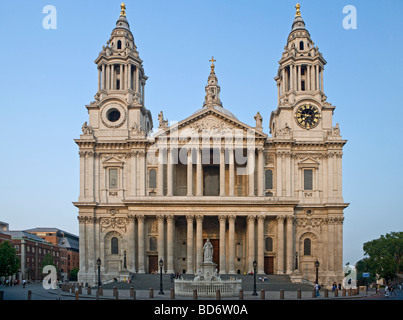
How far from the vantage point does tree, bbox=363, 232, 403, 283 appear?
98.1 metres

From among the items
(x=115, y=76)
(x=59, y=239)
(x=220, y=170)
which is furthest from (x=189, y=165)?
(x=59, y=239)

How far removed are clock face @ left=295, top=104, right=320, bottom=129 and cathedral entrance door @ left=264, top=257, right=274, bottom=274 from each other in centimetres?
1907

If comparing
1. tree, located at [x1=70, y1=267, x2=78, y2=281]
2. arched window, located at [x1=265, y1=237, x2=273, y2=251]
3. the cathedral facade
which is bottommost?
tree, located at [x1=70, y1=267, x2=78, y2=281]

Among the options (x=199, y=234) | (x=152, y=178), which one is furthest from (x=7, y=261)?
(x=199, y=234)

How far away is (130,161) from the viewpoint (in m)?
73.1

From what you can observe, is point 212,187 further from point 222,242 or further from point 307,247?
point 307,247

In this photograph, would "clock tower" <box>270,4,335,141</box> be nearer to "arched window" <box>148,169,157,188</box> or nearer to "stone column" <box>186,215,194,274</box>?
"stone column" <box>186,215,194,274</box>

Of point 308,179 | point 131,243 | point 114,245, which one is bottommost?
point 114,245

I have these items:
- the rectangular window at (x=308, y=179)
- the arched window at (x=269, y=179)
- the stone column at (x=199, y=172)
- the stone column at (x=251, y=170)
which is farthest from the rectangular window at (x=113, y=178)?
the rectangular window at (x=308, y=179)

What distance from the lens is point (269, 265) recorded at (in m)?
71.0

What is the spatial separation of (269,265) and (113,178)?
79.9 ft

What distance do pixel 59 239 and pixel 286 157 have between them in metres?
97.0

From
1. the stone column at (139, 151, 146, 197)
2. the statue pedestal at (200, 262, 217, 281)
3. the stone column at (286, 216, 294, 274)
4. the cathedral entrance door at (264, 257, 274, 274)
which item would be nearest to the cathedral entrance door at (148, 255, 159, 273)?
the stone column at (139, 151, 146, 197)
